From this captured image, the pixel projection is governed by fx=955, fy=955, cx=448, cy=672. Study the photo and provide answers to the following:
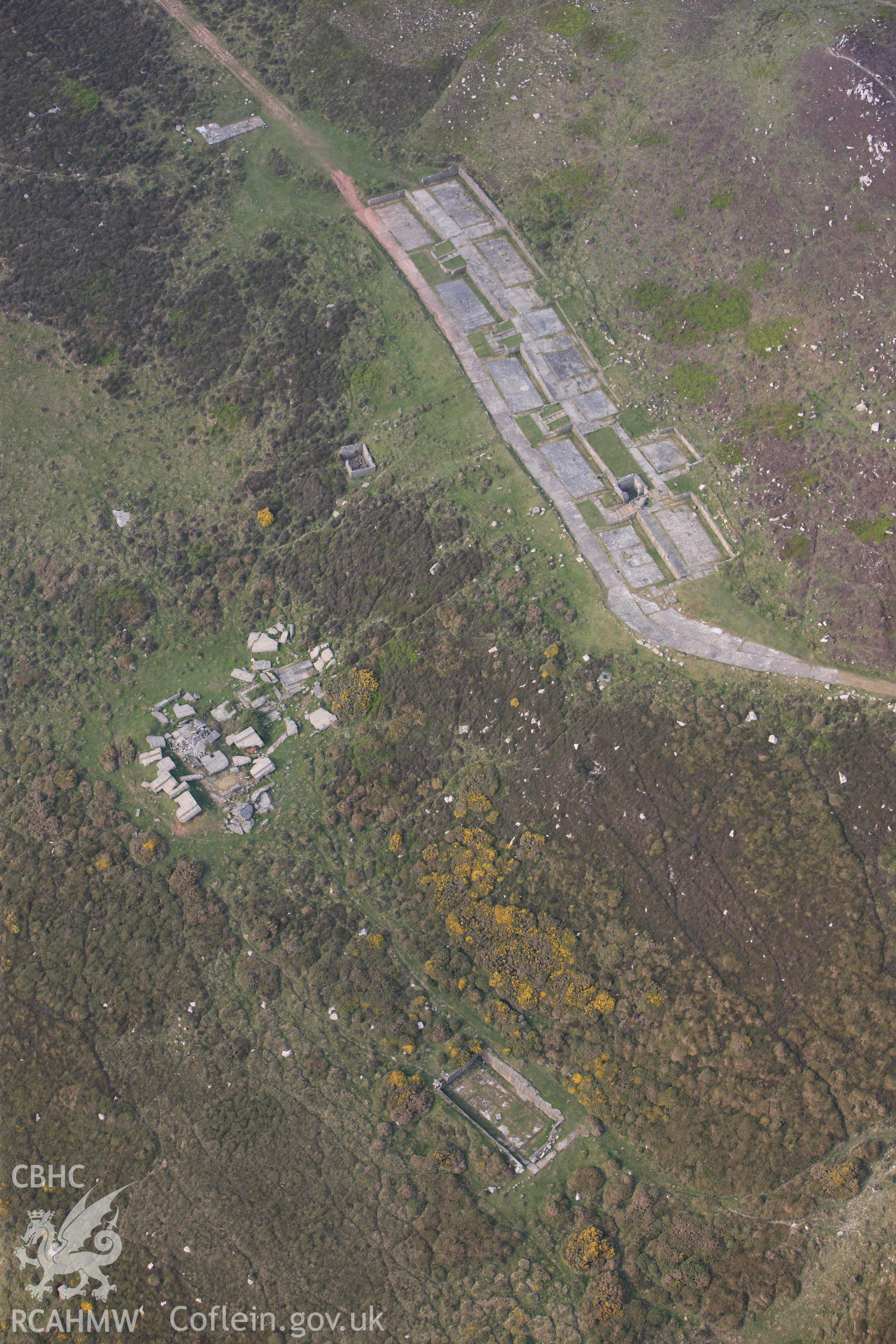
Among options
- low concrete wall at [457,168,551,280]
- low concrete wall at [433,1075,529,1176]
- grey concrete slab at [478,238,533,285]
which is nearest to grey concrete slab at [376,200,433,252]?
grey concrete slab at [478,238,533,285]

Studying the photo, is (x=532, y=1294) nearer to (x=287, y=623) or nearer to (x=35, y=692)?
(x=287, y=623)

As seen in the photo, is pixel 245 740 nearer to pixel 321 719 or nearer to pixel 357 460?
pixel 321 719

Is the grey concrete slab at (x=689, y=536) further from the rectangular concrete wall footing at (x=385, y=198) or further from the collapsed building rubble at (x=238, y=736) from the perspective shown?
the rectangular concrete wall footing at (x=385, y=198)

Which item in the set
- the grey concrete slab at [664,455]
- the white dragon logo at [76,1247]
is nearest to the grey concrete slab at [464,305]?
the grey concrete slab at [664,455]

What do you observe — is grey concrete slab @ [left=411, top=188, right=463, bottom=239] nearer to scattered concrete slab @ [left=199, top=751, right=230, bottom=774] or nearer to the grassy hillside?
the grassy hillside

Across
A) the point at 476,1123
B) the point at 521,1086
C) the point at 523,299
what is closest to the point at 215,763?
the point at 476,1123
